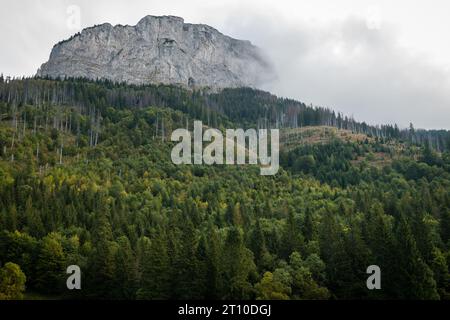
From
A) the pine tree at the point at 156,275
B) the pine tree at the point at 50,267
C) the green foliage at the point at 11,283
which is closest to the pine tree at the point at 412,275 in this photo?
the pine tree at the point at 156,275

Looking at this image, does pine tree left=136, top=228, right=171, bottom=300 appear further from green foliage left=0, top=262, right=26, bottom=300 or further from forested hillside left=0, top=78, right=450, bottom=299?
green foliage left=0, top=262, right=26, bottom=300

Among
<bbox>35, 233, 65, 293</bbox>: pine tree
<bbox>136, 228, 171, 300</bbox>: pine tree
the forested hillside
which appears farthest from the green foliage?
<bbox>136, 228, 171, 300</bbox>: pine tree

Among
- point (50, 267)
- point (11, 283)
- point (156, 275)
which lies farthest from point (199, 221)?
point (11, 283)

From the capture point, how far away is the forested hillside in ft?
238

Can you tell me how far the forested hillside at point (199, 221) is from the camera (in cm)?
7244

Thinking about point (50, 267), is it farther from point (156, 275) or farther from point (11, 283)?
point (156, 275)

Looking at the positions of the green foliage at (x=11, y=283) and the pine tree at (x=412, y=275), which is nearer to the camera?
the pine tree at (x=412, y=275)

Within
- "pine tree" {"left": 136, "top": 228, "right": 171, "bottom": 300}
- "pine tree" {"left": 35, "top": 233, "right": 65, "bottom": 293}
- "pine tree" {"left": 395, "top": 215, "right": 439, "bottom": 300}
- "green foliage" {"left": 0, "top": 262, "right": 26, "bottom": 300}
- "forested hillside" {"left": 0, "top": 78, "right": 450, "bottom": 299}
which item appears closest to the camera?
"pine tree" {"left": 395, "top": 215, "right": 439, "bottom": 300}

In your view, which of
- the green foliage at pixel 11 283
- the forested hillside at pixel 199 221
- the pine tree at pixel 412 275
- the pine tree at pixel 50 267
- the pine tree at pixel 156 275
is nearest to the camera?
the pine tree at pixel 412 275

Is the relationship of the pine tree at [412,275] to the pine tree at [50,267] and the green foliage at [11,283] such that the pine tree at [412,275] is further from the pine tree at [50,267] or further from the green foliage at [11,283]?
the pine tree at [50,267]

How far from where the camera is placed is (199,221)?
376 ft
